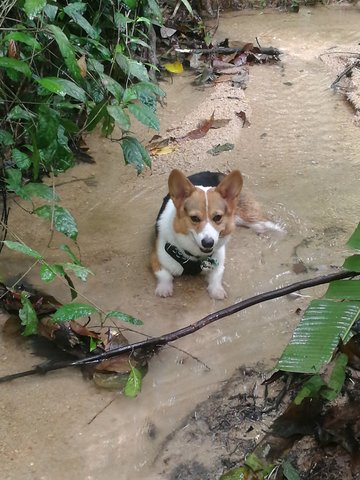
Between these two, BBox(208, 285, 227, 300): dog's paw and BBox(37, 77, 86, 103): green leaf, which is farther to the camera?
BBox(208, 285, 227, 300): dog's paw

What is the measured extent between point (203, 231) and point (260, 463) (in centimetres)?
165

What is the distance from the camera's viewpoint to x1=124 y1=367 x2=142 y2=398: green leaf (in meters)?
3.18

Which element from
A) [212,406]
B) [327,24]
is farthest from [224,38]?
[212,406]

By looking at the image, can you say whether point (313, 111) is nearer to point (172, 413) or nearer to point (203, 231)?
point (203, 231)

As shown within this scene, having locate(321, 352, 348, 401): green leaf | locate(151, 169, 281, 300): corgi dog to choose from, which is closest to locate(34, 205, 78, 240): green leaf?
locate(151, 169, 281, 300): corgi dog

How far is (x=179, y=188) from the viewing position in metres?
4.05

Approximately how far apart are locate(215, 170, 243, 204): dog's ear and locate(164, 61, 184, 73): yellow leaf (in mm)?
3337

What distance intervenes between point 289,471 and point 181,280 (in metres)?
1.92

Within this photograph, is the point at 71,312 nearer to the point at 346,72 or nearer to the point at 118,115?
the point at 118,115

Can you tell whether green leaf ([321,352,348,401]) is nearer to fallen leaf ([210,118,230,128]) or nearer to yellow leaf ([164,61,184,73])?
fallen leaf ([210,118,230,128])

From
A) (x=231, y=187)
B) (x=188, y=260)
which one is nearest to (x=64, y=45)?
(x=231, y=187)

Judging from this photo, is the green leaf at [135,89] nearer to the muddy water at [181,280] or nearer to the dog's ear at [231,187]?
the dog's ear at [231,187]

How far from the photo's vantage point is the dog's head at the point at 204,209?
13.0 ft

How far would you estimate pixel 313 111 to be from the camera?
20.5ft
